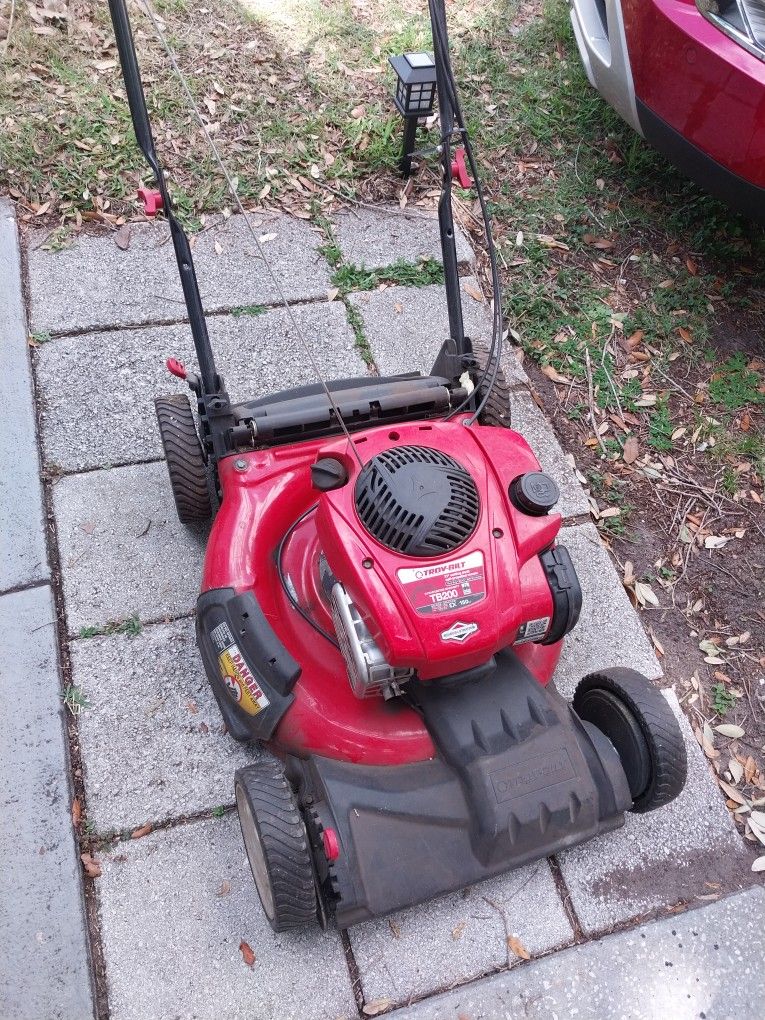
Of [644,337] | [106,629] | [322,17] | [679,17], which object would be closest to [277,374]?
[106,629]

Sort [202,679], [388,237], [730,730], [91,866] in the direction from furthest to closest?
[388,237] → [730,730] → [202,679] → [91,866]

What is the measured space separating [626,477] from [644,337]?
596mm

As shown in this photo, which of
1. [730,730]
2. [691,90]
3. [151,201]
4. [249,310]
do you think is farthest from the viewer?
[249,310]

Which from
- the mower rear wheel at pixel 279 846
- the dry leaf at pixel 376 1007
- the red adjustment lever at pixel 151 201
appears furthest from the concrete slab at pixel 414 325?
Answer: the dry leaf at pixel 376 1007

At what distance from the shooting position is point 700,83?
263 cm

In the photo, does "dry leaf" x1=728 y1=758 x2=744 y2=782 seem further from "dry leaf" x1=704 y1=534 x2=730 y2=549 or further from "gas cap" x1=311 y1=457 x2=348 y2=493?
"gas cap" x1=311 y1=457 x2=348 y2=493

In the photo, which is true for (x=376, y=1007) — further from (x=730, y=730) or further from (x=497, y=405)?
(x=497, y=405)

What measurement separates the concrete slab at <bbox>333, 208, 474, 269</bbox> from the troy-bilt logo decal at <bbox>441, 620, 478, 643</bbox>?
5.90 ft

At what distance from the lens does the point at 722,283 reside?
3.13 meters

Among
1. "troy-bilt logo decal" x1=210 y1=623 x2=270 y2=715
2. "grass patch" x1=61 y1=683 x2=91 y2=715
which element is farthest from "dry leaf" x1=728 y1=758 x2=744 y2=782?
"grass patch" x1=61 y1=683 x2=91 y2=715

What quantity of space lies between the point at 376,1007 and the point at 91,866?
635mm

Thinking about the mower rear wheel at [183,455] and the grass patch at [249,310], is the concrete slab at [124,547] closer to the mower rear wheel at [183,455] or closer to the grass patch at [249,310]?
the mower rear wheel at [183,455]

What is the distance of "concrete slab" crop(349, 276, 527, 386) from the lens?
9.05ft

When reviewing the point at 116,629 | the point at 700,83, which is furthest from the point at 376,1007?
the point at 700,83
